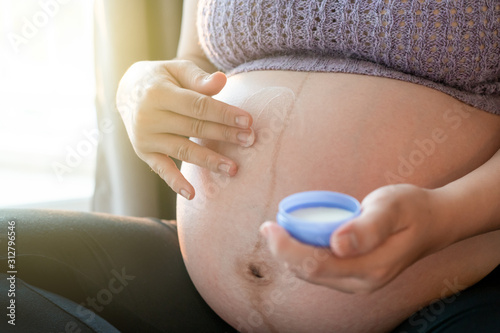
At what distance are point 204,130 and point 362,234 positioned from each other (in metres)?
0.35

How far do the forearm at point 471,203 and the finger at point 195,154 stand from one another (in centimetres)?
32

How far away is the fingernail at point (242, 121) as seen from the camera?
68 centimetres

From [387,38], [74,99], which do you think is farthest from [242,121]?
[74,99]

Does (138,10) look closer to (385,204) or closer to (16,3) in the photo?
(16,3)

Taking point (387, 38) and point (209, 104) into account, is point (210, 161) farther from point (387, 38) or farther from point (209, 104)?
point (387, 38)

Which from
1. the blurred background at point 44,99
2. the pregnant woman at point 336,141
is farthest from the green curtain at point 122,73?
the pregnant woman at point 336,141

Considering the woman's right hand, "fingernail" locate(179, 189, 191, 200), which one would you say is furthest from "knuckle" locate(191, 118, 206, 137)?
"fingernail" locate(179, 189, 191, 200)

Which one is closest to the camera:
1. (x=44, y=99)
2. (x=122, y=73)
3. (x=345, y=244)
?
(x=345, y=244)

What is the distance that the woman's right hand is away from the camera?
0.68m

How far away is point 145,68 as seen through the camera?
2.76 feet

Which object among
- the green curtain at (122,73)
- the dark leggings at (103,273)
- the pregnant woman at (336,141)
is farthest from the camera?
the green curtain at (122,73)

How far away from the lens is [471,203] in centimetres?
57

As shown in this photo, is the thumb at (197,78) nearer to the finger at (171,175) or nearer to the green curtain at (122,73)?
the finger at (171,175)

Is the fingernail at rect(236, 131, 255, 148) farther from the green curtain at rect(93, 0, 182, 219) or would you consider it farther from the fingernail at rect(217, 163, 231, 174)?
the green curtain at rect(93, 0, 182, 219)
